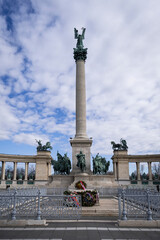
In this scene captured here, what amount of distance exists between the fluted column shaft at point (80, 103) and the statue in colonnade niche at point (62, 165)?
4966 mm

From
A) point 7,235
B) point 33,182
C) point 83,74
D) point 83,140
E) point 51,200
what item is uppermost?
point 83,74

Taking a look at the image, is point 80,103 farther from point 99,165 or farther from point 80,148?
point 99,165

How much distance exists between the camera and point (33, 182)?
68.3 meters

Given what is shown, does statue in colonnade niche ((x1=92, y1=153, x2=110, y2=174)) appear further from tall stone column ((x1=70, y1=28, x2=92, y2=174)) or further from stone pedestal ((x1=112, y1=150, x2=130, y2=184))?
stone pedestal ((x1=112, y1=150, x2=130, y2=184))

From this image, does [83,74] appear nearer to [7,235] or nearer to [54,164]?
[54,164]

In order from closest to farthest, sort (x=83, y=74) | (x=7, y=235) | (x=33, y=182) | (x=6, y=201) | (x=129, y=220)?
1. (x=7, y=235)
2. (x=129, y=220)
3. (x=6, y=201)
4. (x=83, y=74)
5. (x=33, y=182)

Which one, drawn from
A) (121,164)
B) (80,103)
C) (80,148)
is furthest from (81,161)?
(121,164)

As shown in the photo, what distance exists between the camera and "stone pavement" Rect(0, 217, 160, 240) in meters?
9.55

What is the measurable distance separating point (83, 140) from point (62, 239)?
27.9 m

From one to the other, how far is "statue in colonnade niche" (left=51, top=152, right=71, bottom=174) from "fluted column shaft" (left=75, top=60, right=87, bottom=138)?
16.3ft

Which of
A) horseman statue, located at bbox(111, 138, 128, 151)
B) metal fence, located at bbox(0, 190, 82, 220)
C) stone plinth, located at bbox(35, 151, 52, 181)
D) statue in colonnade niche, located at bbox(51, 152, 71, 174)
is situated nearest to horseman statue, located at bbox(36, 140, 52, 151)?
stone plinth, located at bbox(35, 151, 52, 181)

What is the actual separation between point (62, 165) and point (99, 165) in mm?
7117

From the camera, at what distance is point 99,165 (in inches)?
1430

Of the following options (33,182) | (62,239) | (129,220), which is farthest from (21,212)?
(33,182)
